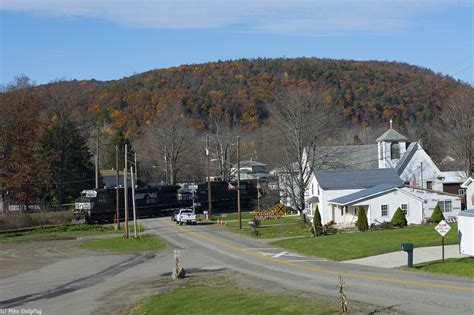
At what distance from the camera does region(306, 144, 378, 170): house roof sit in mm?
68312

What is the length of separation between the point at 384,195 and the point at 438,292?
3179 cm

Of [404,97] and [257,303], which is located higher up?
[404,97]

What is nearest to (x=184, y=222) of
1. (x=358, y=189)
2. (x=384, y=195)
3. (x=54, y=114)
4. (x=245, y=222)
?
(x=245, y=222)

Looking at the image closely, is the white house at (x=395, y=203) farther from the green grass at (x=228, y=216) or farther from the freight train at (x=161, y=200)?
the green grass at (x=228, y=216)

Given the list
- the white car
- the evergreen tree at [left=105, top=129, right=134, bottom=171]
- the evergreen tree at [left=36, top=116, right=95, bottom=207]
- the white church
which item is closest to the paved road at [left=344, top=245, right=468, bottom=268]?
the white church

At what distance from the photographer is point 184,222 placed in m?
67.9

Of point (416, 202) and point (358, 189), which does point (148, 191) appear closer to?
point (358, 189)

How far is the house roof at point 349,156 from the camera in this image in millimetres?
68312

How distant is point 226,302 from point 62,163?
7113 centimetres

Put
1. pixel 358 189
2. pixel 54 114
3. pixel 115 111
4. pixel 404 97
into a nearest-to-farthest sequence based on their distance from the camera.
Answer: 1. pixel 358 189
2. pixel 54 114
3. pixel 404 97
4. pixel 115 111

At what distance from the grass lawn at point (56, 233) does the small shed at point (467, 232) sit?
137 feet

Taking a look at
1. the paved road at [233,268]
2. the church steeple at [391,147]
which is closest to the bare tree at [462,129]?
the church steeple at [391,147]

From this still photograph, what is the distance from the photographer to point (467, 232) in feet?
88.0

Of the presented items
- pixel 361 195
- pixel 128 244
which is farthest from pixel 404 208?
pixel 128 244
